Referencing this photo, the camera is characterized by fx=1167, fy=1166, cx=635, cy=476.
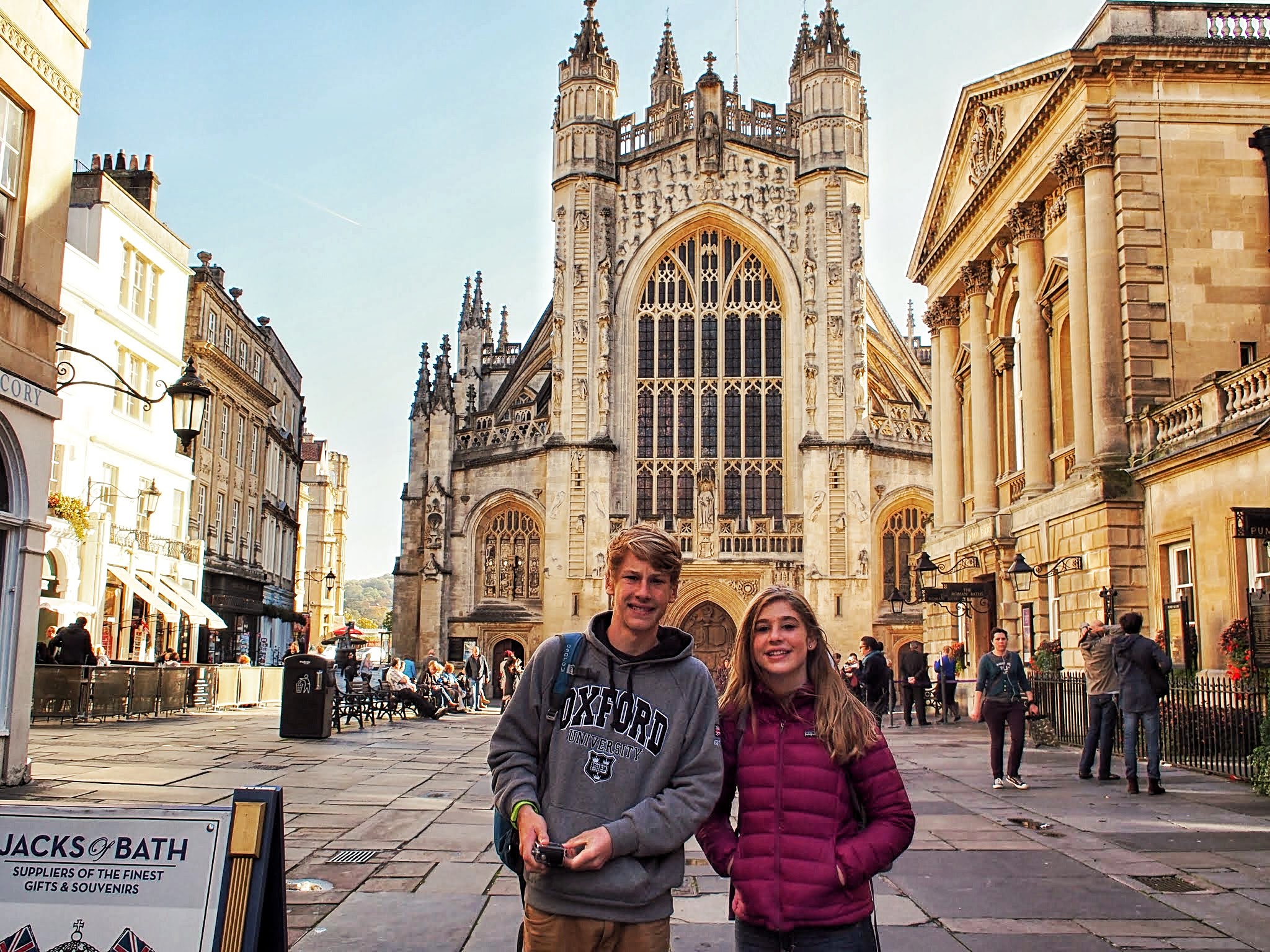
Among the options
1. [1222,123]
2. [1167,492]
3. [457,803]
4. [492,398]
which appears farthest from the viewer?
[492,398]

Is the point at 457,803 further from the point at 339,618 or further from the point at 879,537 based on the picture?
the point at 339,618

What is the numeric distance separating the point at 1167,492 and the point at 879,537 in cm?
2001

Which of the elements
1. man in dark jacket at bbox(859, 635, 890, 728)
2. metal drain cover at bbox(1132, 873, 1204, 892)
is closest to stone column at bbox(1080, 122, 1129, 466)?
man in dark jacket at bbox(859, 635, 890, 728)

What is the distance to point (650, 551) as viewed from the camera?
330 centimetres

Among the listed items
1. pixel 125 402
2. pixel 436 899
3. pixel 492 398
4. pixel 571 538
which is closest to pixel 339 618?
pixel 492 398

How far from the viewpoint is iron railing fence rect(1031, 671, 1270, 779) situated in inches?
461

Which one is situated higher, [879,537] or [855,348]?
[855,348]

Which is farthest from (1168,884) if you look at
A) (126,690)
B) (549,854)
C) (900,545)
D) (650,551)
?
(900,545)

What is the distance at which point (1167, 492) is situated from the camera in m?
15.7

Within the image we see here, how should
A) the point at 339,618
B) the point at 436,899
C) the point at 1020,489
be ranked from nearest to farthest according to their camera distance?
1. the point at 436,899
2. the point at 1020,489
3. the point at 339,618

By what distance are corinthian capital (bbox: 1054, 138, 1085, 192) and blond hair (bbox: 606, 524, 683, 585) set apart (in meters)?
16.3

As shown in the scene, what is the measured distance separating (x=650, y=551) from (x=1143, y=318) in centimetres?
1557

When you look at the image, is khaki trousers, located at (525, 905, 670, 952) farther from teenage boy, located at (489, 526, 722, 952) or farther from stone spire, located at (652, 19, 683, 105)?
stone spire, located at (652, 19, 683, 105)

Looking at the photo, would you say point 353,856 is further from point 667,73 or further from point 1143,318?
point 667,73
